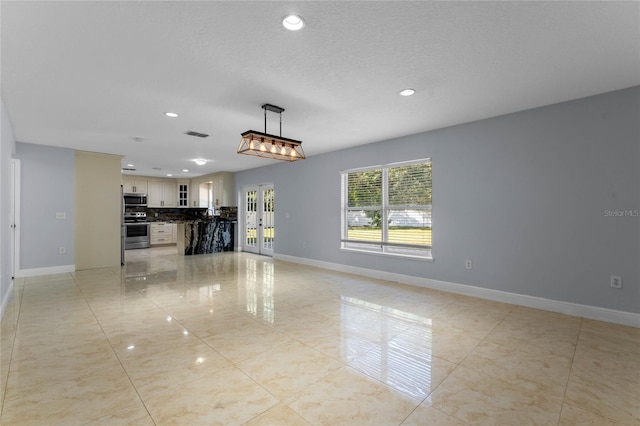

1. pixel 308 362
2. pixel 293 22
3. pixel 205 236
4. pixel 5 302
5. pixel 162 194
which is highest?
pixel 293 22

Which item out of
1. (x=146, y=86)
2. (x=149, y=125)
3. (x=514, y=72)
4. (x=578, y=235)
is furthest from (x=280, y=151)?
(x=578, y=235)

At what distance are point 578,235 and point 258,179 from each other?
6.91 m

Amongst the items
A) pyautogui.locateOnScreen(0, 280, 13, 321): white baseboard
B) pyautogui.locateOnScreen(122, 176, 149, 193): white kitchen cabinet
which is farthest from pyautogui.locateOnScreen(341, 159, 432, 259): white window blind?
pyautogui.locateOnScreen(122, 176, 149, 193): white kitchen cabinet

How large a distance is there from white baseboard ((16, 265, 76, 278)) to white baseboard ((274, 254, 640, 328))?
5455mm

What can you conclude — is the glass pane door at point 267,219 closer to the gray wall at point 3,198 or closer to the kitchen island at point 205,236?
the kitchen island at point 205,236

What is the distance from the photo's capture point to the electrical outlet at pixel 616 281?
10.2ft

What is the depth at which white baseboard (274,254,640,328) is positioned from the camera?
3.10 meters

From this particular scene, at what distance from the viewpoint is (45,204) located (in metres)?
5.52

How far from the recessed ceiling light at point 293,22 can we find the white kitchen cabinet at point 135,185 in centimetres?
998

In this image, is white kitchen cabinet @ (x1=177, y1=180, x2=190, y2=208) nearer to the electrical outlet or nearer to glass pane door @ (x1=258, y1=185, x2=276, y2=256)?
glass pane door @ (x1=258, y1=185, x2=276, y2=256)

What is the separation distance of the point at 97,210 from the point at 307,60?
596 cm

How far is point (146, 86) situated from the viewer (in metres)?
3.00

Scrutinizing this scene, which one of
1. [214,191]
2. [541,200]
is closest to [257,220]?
[214,191]

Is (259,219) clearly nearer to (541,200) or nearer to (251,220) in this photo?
(251,220)
